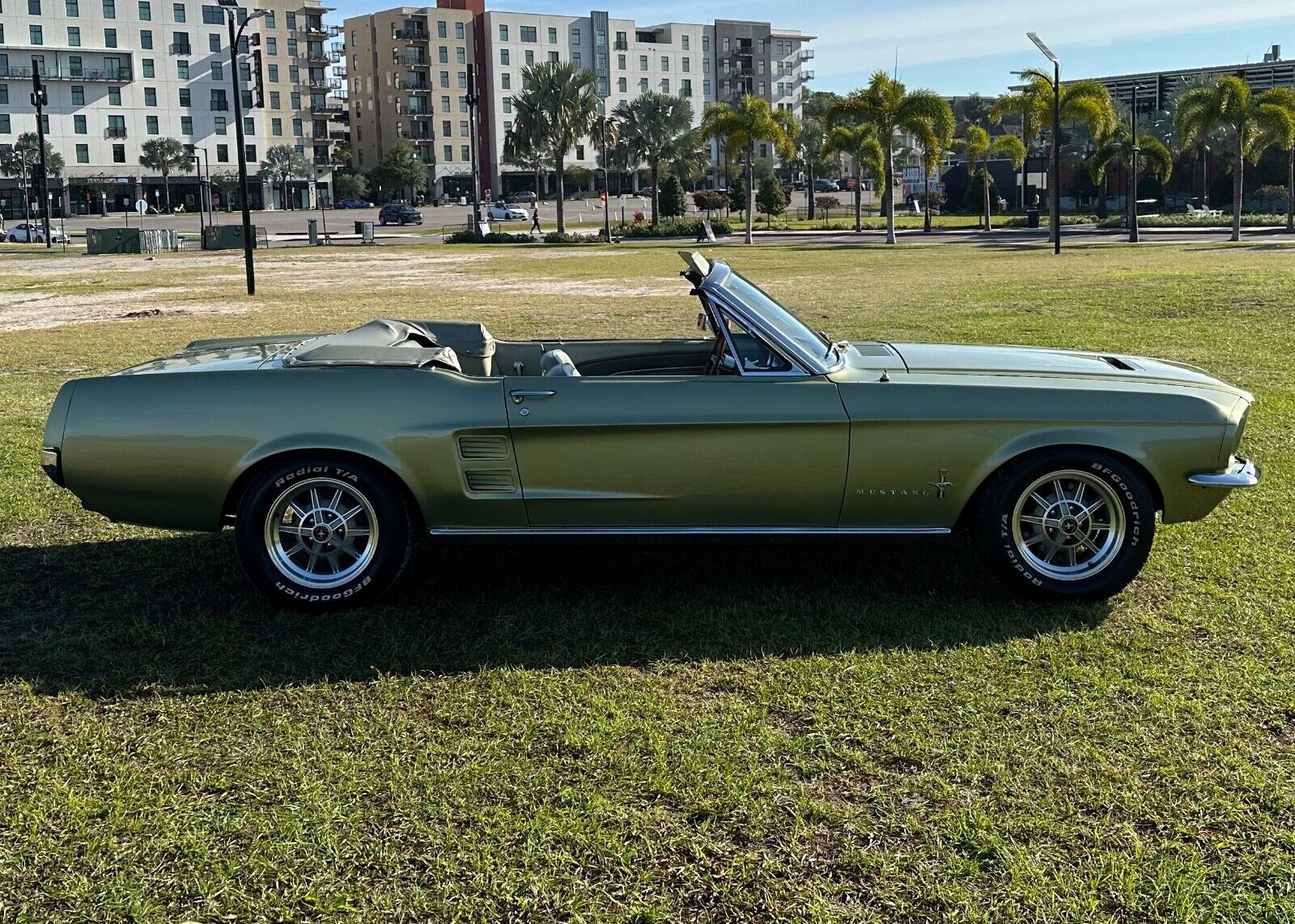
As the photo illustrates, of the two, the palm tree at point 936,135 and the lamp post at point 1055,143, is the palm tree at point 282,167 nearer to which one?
the palm tree at point 936,135

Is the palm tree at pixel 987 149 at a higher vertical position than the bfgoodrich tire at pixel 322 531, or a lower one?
higher

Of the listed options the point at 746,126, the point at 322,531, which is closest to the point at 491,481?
the point at 322,531

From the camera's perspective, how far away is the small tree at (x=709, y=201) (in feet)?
252

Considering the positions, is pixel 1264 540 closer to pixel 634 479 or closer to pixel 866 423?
pixel 866 423

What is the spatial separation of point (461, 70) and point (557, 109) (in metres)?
65.6

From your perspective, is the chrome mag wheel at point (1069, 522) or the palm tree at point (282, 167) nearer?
the chrome mag wheel at point (1069, 522)

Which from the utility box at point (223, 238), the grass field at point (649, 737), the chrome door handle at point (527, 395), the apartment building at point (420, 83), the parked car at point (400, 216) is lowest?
the grass field at point (649, 737)

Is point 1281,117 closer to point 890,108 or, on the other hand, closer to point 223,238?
point 890,108

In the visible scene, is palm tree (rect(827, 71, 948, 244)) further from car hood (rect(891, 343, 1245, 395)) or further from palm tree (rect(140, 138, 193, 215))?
palm tree (rect(140, 138, 193, 215))

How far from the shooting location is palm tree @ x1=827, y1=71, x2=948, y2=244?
1905 inches

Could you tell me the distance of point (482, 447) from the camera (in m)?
5.10

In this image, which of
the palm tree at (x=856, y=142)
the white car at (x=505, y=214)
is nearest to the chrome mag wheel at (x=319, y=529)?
the palm tree at (x=856, y=142)

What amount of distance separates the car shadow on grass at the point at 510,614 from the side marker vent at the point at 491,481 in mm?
247

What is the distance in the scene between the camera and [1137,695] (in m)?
4.39
